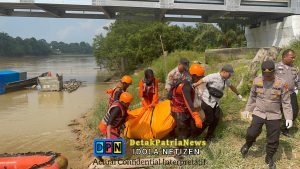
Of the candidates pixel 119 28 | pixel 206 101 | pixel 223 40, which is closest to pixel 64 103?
pixel 206 101

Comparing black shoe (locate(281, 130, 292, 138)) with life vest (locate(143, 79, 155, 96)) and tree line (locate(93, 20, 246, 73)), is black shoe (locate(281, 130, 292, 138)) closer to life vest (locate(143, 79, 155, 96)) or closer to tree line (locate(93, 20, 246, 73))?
life vest (locate(143, 79, 155, 96))

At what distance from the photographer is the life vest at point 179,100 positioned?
4582 millimetres

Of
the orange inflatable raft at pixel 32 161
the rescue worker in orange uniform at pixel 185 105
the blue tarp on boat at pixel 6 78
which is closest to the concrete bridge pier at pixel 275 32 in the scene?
the rescue worker in orange uniform at pixel 185 105

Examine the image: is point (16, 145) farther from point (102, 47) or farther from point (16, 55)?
point (16, 55)

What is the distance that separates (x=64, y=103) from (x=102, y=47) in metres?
16.0

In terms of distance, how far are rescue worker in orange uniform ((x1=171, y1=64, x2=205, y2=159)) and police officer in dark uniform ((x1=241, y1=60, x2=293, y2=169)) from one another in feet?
2.80

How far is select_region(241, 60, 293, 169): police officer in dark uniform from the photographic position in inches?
161

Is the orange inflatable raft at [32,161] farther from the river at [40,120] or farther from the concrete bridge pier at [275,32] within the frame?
the concrete bridge pier at [275,32]

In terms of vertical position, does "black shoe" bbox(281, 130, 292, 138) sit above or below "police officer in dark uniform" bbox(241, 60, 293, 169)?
below

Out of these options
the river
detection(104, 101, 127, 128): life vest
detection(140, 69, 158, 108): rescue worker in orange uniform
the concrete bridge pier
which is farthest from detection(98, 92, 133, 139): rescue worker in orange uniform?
the concrete bridge pier

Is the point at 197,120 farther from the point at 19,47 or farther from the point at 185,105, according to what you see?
the point at 19,47

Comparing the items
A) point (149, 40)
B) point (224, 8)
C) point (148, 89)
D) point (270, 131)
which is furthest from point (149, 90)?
point (149, 40)

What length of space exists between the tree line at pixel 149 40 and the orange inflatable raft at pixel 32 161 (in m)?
17.6

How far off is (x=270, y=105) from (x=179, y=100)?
129 centimetres
